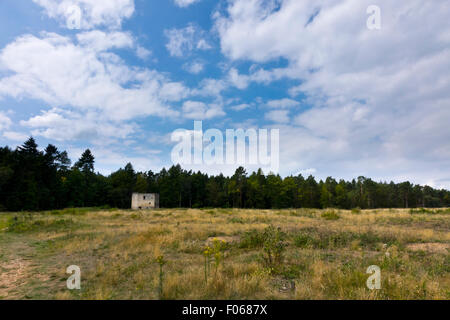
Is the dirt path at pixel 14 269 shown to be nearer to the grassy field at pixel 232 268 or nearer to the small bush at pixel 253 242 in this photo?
the grassy field at pixel 232 268

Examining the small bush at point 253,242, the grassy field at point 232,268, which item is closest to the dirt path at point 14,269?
the grassy field at point 232,268

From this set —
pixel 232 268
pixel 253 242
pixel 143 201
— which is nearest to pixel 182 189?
pixel 143 201

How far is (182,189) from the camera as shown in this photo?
71375 millimetres

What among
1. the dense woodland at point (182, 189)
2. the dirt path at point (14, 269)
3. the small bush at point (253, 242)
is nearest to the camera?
the dirt path at point (14, 269)

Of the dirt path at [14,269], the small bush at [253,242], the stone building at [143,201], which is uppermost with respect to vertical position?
the small bush at [253,242]

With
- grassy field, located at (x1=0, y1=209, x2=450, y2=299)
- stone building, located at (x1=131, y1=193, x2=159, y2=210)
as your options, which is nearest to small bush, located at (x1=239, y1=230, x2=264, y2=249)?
grassy field, located at (x1=0, y1=209, x2=450, y2=299)

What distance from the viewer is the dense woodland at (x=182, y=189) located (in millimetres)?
52812

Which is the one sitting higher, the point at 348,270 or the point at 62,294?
the point at 348,270

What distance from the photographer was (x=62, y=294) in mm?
5098

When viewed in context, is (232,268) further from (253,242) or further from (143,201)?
(143,201)
